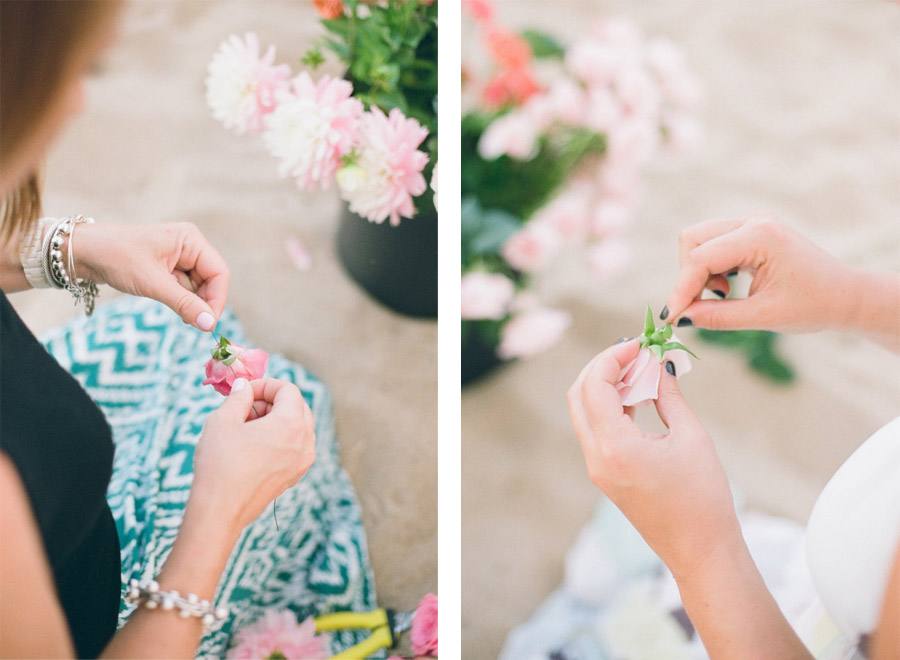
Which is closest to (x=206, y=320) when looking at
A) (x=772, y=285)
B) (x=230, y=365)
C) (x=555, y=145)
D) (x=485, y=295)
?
(x=230, y=365)

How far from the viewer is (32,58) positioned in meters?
0.57

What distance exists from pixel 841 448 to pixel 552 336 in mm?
317

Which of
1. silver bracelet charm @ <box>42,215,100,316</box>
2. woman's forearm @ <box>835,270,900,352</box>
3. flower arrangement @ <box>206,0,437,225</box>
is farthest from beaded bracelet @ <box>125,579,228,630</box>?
woman's forearm @ <box>835,270,900,352</box>

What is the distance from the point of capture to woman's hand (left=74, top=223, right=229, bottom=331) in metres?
0.69

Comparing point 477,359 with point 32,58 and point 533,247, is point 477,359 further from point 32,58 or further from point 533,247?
point 32,58

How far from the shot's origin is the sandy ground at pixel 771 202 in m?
0.73

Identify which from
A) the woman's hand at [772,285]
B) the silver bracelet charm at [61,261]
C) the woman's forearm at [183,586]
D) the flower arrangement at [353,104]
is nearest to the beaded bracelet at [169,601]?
the woman's forearm at [183,586]

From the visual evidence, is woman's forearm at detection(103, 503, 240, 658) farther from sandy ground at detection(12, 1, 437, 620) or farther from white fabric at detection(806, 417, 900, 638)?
white fabric at detection(806, 417, 900, 638)

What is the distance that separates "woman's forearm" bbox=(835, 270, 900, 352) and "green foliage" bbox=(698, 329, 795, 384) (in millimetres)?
85

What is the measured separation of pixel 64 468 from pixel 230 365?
0.54 ft

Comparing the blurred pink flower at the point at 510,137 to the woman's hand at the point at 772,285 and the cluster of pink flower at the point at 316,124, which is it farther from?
the woman's hand at the point at 772,285

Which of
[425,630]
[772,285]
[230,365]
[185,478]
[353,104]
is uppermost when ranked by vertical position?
[353,104]

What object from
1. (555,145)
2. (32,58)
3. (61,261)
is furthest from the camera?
(555,145)

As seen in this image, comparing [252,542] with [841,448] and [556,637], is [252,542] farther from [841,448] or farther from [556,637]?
[841,448]
